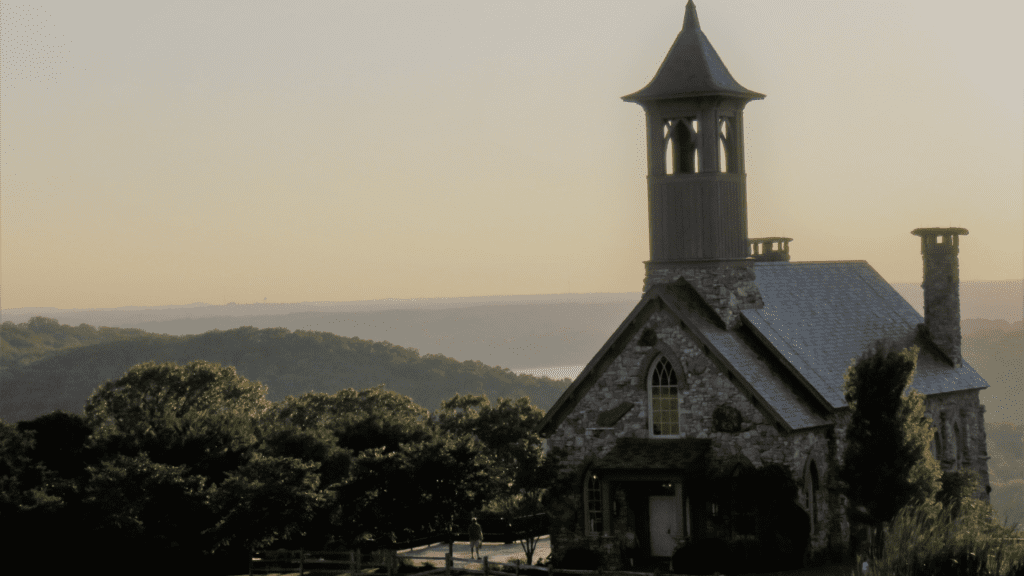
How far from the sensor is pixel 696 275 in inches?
1436

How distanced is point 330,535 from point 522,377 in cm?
13798

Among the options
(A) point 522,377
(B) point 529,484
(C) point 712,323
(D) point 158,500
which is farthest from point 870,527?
(A) point 522,377

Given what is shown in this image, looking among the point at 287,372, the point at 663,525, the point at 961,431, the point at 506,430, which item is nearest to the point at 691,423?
the point at 663,525

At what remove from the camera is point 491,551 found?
41438 mm

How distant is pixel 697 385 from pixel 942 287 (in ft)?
45.5

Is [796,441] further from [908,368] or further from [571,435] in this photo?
[571,435]

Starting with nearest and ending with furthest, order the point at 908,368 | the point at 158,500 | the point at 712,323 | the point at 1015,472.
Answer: the point at 908,368 < the point at 712,323 < the point at 158,500 < the point at 1015,472

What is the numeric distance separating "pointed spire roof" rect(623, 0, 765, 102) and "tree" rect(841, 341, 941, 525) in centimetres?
885

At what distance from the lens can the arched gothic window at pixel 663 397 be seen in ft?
115

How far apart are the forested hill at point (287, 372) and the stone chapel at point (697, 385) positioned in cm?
12796

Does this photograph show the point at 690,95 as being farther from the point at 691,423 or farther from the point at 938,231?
the point at 938,231

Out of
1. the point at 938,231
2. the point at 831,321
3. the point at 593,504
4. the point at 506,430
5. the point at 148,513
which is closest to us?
the point at 593,504

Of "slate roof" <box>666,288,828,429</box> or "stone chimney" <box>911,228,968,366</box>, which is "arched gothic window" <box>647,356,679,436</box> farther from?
"stone chimney" <box>911,228,968,366</box>

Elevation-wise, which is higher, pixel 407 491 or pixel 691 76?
pixel 691 76
